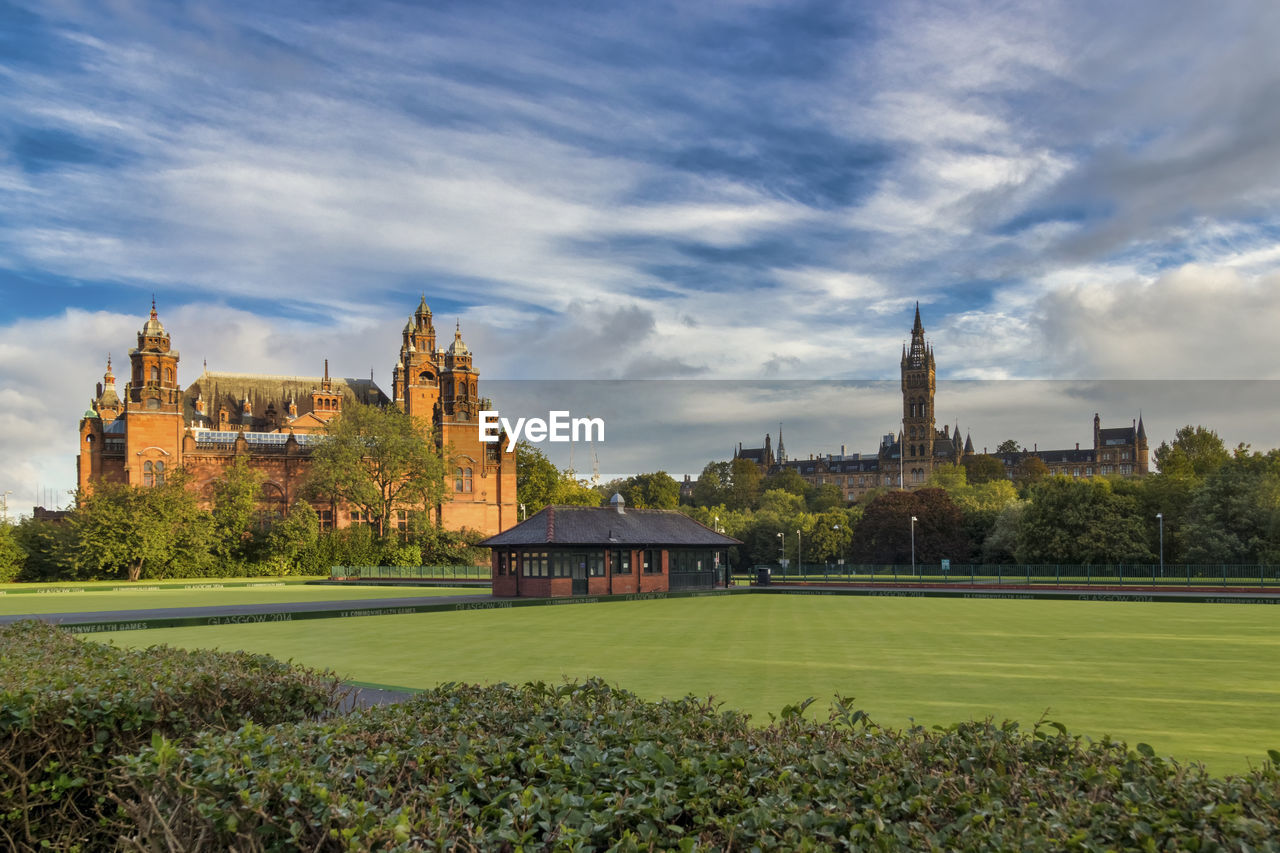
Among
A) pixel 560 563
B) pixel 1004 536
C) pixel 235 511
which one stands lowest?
pixel 1004 536

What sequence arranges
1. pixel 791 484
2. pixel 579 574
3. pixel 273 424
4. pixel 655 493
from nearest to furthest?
pixel 579 574 → pixel 273 424 → pixel 655 493 → pixel 791 484

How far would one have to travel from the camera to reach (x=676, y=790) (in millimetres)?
4352

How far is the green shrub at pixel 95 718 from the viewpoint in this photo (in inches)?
257

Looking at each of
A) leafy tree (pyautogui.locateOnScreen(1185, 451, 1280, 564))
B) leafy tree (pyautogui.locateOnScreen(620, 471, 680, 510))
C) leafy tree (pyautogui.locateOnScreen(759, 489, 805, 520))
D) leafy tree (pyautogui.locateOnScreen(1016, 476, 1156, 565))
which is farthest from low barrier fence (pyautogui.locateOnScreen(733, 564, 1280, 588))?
leafy tree (pyautogui.locateOnScreen(620, 471, 680, 510))

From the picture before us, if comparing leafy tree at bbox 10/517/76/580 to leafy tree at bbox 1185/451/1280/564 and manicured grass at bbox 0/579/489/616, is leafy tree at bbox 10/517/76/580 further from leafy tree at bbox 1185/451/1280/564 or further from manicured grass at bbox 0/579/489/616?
leafy tree at bbox 1185/451/1280/564

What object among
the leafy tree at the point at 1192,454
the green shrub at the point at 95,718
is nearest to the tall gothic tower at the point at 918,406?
the leafy tree at the point at 1192,454

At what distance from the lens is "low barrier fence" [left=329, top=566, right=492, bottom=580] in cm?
6709

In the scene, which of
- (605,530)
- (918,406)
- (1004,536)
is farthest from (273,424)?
(918,406)

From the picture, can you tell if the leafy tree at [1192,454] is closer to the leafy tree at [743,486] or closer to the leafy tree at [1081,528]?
the leafy tree at [1081,528]

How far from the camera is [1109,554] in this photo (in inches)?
2486

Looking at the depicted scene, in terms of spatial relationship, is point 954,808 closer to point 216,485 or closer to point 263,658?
point 263,658

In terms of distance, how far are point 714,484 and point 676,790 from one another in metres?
155

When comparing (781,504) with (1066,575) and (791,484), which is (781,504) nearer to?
(791,484)

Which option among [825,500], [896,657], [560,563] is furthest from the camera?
[825,500]
